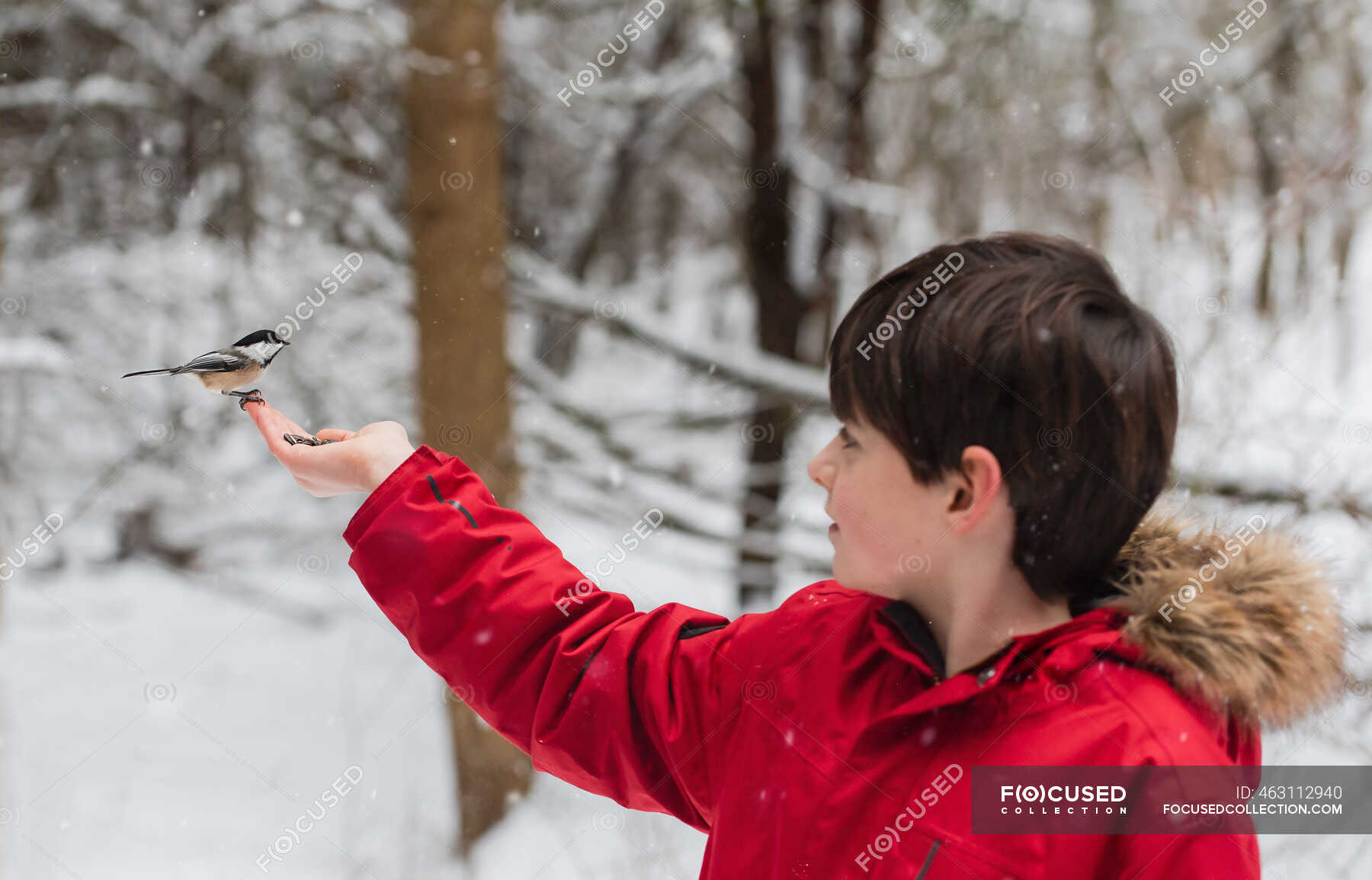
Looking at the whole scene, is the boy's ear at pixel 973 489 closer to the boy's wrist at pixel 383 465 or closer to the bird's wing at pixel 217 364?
the boy's wrist at pixel 383 465

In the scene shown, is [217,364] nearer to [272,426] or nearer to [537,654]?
[272,426]

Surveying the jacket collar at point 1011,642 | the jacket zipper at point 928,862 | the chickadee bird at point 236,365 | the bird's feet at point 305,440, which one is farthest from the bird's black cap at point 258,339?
the jacket zipper at point 928,862

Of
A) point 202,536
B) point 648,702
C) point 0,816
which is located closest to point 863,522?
point 648,702

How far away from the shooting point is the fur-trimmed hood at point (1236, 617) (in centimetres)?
98

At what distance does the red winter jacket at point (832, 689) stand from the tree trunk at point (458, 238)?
1.98 m

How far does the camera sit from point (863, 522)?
3.55 ft

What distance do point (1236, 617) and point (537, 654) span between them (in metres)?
0.82

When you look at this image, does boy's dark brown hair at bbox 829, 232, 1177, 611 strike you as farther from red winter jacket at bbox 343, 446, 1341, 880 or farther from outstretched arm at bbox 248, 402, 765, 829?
outstretched arm at bbox 248, 402, 765, 829

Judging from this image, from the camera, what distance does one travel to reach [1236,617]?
1.02 m

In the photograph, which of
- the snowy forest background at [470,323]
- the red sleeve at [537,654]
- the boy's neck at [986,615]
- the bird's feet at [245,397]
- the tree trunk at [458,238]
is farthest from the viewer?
the snowy forest background at [470,323]

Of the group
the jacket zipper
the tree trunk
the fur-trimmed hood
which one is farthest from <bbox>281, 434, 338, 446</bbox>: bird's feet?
the tree trunk

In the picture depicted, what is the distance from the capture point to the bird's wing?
1.22m

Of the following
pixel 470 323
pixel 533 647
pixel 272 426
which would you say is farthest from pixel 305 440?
pixel 470 323

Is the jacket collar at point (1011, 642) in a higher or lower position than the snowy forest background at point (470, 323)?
higher
